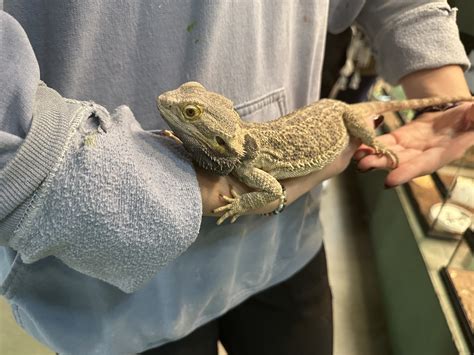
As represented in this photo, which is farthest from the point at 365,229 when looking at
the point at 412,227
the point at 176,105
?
the point at 176,105

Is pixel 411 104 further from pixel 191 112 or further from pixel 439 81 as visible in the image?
pixel 191 112

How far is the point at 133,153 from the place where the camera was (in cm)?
64

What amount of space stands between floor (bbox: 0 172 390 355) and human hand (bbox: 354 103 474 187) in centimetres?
98

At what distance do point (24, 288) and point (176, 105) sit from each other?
43cm

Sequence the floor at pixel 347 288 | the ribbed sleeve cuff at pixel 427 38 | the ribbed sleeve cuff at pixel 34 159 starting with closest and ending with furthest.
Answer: the ribbed sleeve cuff at pixel 34 159 → the ribbed sleeve cuff at pixel 427 38 → the floor at pixel 347 288

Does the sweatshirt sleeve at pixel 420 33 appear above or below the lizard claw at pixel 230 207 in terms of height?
above

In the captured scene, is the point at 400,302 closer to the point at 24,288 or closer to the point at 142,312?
the point at 142,312

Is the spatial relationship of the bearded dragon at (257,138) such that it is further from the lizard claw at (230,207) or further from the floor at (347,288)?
the floor at (347,288)

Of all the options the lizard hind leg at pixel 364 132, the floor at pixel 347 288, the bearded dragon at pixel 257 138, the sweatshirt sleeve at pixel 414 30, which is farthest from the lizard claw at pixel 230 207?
the floor at pixel 347 288

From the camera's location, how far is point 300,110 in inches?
40.2

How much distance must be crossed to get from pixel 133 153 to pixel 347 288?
1.73 m

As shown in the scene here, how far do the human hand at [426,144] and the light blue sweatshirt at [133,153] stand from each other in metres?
0.18

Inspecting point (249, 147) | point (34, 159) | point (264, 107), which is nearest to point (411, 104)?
point (264, 107)

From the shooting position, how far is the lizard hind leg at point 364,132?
44.9 inches
